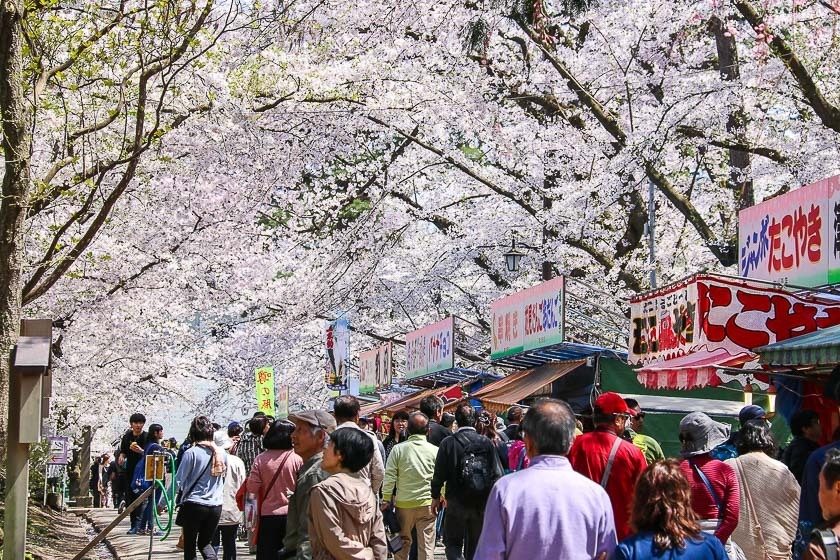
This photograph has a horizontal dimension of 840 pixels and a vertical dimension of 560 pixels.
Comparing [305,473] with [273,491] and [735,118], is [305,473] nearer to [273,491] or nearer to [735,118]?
[273,491]

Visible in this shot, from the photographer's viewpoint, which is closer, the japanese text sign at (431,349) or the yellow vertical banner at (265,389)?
the japanese text sign at (431,349)

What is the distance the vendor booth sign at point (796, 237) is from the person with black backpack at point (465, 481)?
3.31 metres

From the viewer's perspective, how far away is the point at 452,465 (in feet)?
28.9

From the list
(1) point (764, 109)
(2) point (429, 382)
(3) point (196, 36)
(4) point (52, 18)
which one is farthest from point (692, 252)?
(4) point (52, 18)

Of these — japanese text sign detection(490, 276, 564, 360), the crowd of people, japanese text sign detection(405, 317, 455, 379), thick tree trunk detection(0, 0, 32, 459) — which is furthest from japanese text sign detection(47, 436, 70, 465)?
thick tree trunk detection(0, 0, 32, 459)

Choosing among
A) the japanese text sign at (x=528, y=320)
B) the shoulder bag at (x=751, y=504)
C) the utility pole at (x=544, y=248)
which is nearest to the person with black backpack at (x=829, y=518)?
the shoulder bag at (x=751, y=504)

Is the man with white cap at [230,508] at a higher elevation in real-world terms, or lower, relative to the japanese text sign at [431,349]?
lower

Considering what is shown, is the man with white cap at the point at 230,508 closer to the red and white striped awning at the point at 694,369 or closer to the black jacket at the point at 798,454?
the red and white striped awning at the point at 694,369

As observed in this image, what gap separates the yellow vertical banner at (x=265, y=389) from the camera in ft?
67.3

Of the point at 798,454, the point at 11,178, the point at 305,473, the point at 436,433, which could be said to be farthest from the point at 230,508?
the point at 798,454

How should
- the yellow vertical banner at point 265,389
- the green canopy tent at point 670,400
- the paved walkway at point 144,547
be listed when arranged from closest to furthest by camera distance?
the green canopy tent at point 670,400
the paved walkway at point 144,547
the yellow vertical banner at point 265,389

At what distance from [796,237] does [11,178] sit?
6.82m

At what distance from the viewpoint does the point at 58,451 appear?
71.6 ft

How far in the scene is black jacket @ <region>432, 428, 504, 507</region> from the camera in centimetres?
880
